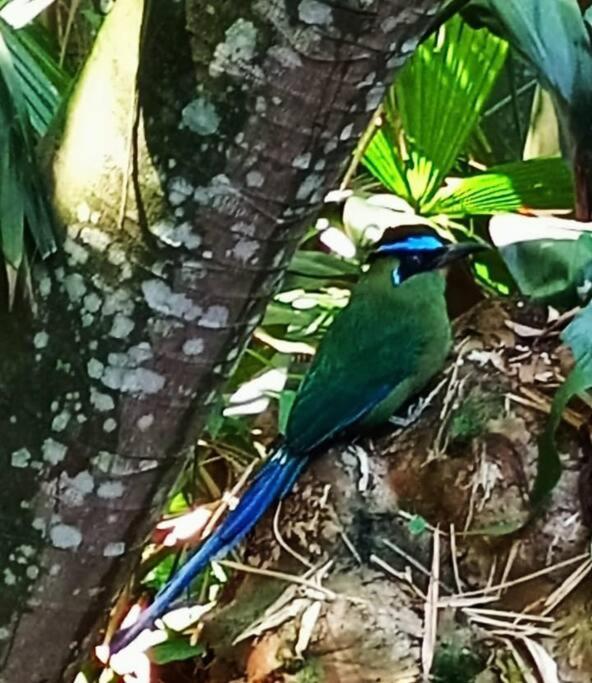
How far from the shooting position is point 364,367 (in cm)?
117

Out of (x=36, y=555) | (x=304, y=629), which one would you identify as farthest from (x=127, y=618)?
(x=36, y=555)

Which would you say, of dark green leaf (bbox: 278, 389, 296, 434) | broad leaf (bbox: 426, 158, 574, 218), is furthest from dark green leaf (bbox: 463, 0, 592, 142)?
dark green leaf (bbox: 278, 389, 296, 434)

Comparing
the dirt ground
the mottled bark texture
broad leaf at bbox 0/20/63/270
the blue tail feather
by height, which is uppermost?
broad leaf at bbox 0/20/63/270

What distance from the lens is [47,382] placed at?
2.67 feet

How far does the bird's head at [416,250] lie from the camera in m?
1.22

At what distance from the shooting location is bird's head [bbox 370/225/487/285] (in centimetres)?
122

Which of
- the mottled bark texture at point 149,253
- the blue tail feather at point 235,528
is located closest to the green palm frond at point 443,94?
the blue tail feather at point 235,528

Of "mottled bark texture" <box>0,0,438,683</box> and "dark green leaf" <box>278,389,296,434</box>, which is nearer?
"mottled bark texture" <box>0,0,438,683</box>

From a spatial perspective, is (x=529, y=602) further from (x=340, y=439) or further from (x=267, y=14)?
(x=267, y=14)

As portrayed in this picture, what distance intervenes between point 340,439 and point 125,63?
1.52ft

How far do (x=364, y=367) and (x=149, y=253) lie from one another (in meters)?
0.44

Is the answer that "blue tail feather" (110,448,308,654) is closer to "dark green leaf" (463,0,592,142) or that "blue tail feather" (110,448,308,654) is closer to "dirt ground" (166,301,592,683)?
"dirt ground" (166,301,592,683)

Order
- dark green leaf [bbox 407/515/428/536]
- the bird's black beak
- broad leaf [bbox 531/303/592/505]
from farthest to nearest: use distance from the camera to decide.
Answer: the bird's black beak < dark green leaf [bbox 407/515/428/536] < broad leaf [bbox 531/303/592/505]

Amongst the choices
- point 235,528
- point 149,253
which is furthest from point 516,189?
point 149,253
